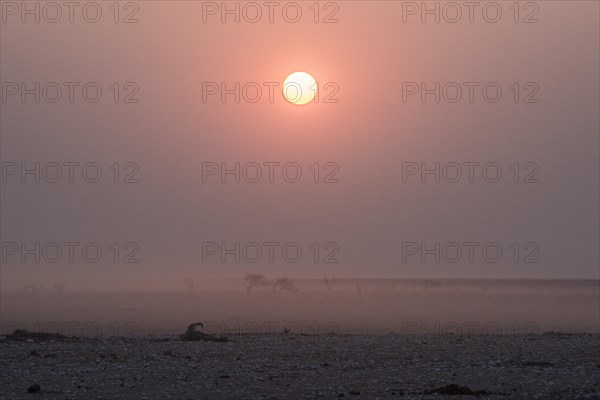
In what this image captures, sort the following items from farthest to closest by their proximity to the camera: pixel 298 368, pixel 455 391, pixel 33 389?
pixel 298 368, pixel 455 391, pixel 33 389

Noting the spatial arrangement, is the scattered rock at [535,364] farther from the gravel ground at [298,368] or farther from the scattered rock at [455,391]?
the scattered rock at [455,391]

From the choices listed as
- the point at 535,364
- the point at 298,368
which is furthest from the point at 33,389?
the point at 535,364

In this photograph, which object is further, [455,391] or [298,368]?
[298,368]

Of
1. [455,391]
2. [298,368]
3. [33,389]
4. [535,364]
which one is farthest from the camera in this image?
[535,364]

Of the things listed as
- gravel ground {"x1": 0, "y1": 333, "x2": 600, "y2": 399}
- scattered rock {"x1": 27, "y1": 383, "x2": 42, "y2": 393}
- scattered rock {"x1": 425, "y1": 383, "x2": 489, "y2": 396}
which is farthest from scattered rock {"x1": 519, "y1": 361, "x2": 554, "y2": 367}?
scattered rock {"x1": 27, "y1": 383, "x2": 42, "y2": 393}

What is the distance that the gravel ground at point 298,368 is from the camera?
75.3 ft

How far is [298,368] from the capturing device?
27234 millimetres

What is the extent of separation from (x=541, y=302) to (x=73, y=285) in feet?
250

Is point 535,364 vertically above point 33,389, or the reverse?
point 535,364

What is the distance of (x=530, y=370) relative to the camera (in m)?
27.2

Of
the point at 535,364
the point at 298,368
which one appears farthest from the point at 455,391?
the point at 535,364

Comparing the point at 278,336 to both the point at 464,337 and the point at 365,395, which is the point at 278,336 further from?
the point at 365,395

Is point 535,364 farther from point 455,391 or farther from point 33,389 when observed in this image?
point 33,389

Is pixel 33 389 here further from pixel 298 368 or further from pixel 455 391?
→ pixel 455 391
